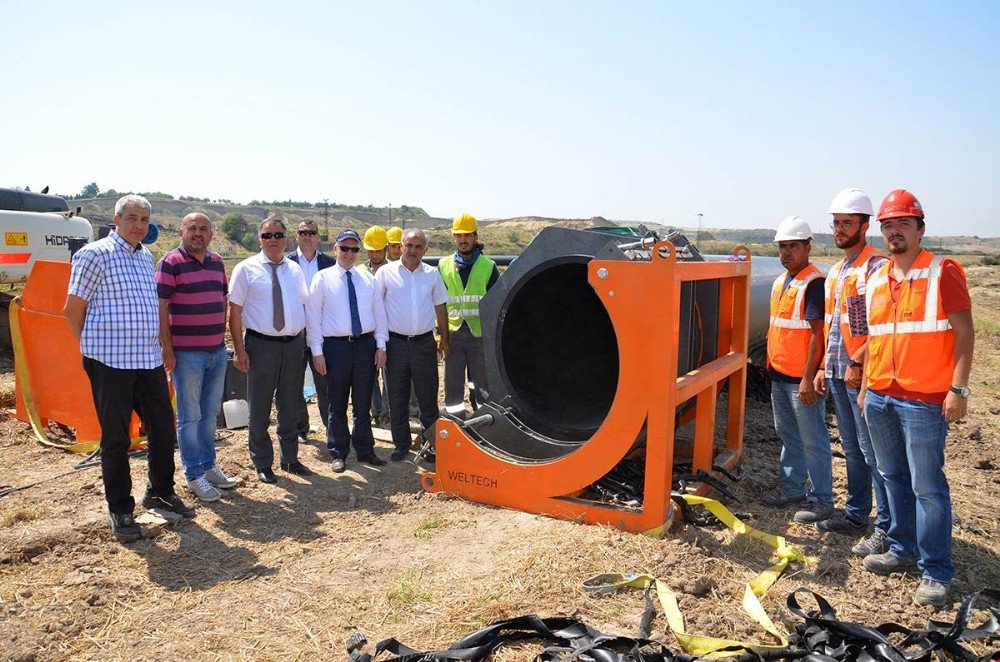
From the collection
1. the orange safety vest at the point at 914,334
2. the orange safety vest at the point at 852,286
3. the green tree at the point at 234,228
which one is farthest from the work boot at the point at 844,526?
the green tree at the point at 234,228

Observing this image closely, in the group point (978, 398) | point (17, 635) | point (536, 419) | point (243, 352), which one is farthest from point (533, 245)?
point (978, 398)

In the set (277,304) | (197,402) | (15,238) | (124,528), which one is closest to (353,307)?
(277,304)

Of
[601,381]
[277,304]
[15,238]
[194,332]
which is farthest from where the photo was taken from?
[15,238]

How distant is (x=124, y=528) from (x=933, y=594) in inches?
168

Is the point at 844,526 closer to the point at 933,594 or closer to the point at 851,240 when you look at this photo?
the point at 933,594

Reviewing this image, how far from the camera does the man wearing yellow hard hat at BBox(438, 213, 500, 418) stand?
19.1ft

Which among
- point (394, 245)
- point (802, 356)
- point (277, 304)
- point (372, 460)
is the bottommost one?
point (372, 460)

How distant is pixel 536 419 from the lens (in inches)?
187

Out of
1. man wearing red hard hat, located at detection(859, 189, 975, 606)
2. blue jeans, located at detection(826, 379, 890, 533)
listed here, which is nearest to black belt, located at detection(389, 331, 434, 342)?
blue jeans, located at detection(826, 379, 890, 533)

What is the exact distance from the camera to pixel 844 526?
439 centimetres

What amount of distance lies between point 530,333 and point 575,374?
447 mm

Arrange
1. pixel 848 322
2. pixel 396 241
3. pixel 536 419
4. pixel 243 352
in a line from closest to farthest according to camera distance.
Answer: pixel 848 322 < pixel 536 419 < pixel 243 352 < pixel 396 241

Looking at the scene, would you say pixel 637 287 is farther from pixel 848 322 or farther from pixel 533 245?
pixel 848 322

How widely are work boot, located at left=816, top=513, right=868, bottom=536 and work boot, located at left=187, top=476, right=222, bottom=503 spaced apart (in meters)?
3.84
